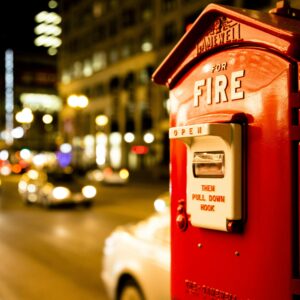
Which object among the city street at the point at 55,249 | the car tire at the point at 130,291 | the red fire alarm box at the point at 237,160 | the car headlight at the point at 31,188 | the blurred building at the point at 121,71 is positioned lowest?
the city street at the point at 55,249

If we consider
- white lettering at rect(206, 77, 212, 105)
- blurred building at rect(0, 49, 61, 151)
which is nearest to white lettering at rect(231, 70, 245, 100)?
white lettering at rect(206, 77, 212, 105)

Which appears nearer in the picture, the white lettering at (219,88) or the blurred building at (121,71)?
the white lettering at (219,88)

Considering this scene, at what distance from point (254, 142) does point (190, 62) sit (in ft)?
2.87

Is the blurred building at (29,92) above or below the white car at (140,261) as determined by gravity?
above

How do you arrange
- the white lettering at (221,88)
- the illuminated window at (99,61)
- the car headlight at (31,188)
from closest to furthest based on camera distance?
1. the white lettering at (221,88)
2. the car headlight at (31,188)
3. the illuminated window at (99,61)

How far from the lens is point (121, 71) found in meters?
58.9

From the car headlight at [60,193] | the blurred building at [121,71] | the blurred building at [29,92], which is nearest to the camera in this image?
the car headlight at [60,193]

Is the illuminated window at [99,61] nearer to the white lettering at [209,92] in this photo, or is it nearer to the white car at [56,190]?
the white car at [56,190]

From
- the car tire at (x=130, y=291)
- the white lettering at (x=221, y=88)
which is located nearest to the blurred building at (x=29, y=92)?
the car tire at (x=130, y=291)

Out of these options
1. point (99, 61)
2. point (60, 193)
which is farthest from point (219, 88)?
point (99, 61)

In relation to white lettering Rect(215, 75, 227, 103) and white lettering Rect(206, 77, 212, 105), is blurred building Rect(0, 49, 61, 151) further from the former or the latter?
white lettering Rect(215, 75, 227, 103)

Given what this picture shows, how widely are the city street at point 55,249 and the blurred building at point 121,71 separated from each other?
25.2m

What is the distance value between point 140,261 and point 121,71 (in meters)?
54.6

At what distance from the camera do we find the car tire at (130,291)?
17.1 feet
